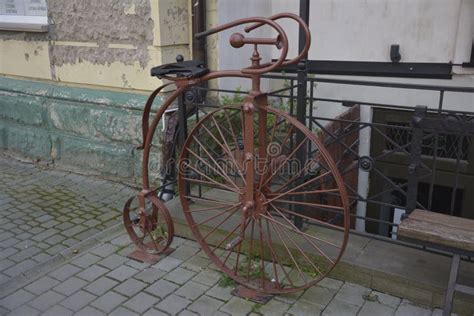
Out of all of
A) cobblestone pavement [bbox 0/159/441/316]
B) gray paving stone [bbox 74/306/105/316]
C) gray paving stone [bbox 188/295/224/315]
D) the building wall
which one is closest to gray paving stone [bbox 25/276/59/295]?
cobblestone pavement [bbox 0/159/441/316]

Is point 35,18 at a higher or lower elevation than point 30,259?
higher

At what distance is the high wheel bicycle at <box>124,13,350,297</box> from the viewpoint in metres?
2.85

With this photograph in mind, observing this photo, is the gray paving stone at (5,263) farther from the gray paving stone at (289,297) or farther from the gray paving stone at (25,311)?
the gray paving stone at (289,297)

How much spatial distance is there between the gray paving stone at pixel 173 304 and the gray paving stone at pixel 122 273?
1.35 ft

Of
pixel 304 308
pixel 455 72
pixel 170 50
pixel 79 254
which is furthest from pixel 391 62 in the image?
pixel 79 254

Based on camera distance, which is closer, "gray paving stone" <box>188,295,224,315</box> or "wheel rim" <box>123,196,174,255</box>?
"gray paving stone" <box>188,295,224,315</box>

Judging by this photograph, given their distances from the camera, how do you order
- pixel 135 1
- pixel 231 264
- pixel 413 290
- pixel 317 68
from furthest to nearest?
pixel 317 68, pixel 135 1, pixel 231 264, pixel 413 290

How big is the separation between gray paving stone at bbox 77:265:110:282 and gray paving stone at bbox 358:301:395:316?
1738 millimetres

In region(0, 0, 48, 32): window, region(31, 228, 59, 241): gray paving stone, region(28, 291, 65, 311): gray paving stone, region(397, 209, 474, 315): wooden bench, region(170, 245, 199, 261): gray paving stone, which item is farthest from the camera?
region(0, 0, 48, 32): window

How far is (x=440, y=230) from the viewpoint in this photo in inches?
104

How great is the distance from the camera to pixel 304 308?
2965mm

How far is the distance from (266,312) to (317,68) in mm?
3181

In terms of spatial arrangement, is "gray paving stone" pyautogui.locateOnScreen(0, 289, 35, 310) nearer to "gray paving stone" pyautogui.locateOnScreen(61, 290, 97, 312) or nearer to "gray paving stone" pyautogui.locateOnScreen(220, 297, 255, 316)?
"gray paving stone" pyautogui.locateOnScreen(61, 290, 97, 312)

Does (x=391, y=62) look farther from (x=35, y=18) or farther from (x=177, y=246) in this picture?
(x=35, y=18)
